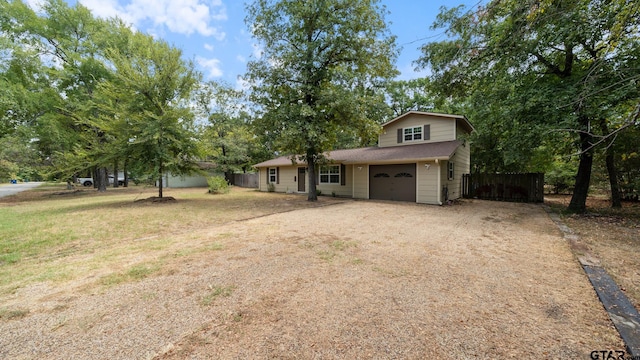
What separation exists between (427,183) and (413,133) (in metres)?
3.48

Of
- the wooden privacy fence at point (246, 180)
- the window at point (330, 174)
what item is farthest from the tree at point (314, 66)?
the wooden privacy fence at point (246, 180)

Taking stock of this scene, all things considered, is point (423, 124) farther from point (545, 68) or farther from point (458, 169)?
point (545, 68)

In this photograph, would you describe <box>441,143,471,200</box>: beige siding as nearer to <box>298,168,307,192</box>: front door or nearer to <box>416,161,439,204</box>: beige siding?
<box>416,161,439,204</box>: beige siding

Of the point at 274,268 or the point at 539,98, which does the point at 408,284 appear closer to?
the point at 274,268

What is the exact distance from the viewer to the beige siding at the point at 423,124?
40.7ft

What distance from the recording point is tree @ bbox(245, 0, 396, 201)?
1063 cm

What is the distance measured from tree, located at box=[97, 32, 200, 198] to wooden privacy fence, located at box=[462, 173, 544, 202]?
14705mm

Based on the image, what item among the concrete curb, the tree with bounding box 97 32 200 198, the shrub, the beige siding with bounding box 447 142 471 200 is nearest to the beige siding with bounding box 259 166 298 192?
the shrub

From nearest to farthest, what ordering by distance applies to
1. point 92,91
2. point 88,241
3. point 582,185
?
point 88,241 < point 582,185 < point 92,91

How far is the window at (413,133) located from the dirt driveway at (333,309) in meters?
9.37

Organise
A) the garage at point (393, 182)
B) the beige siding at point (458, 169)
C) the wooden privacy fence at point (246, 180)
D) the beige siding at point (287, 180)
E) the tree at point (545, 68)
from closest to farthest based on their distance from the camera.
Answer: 1. the tree at point (545, 68)
2. the garage at point (393, 182)
3. the beige siding at point (458, 169)
4. the beige siding at point (287, 180)
5. the wooden privacy fence at point (246, 180)

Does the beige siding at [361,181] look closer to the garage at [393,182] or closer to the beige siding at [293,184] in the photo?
the garage at [393,182]

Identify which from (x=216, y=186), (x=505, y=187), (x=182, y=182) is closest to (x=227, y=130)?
(x=182, y=182)

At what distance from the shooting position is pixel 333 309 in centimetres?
266
